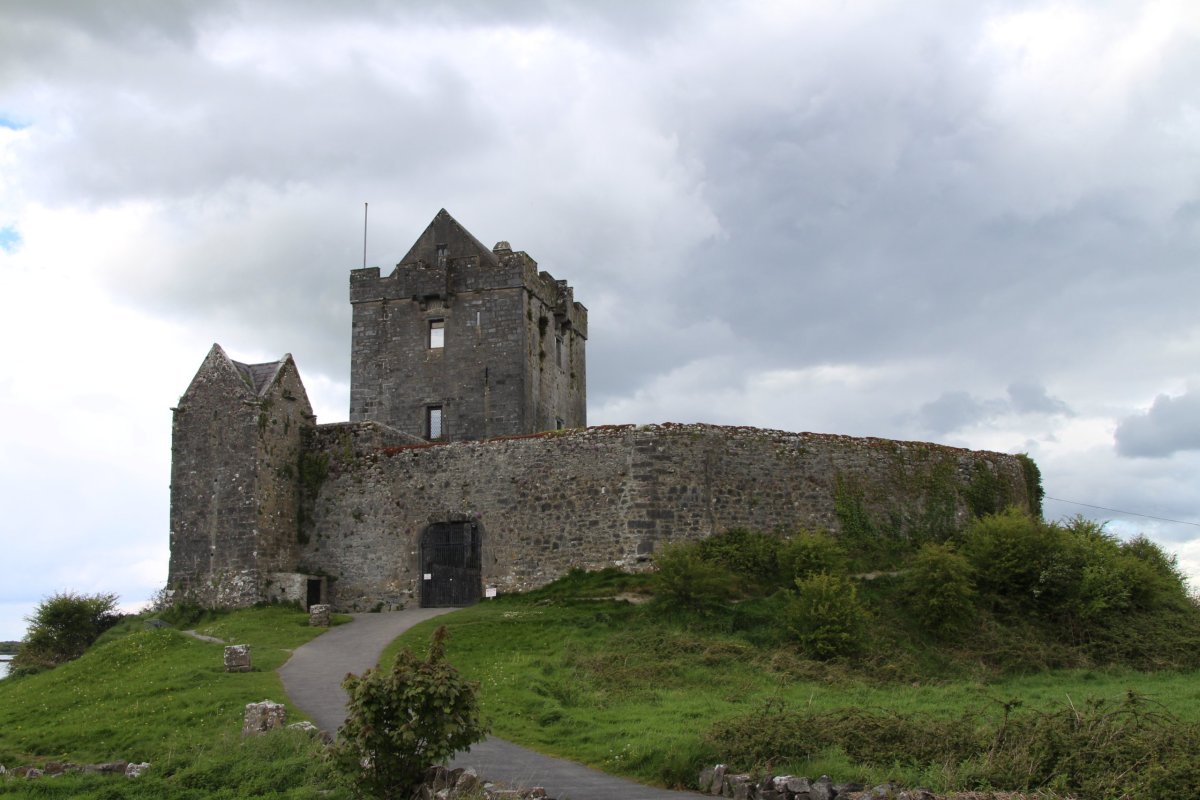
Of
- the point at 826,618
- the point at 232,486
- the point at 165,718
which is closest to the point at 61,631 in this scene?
the point at 232,486

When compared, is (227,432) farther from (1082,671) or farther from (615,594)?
(1082,671)

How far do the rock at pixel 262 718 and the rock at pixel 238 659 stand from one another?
4956mm

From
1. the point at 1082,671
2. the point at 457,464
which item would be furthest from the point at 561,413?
the point at 1082,671

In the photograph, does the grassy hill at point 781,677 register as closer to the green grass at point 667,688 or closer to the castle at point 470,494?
the green grass at point 667,688

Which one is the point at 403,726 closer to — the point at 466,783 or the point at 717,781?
the point at 466,783

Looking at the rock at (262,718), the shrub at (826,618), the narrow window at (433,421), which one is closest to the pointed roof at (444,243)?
the narrow window at (433,421)

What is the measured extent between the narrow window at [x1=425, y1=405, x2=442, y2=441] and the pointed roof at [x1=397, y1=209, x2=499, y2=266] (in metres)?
5.52

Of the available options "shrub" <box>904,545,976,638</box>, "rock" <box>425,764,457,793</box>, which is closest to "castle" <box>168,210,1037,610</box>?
"shrub" <box>904,545,976,638</box>

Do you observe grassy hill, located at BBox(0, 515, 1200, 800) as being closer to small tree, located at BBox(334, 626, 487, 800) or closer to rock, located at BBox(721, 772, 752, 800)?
rock, located at BBox(721, 772, 752, 800)

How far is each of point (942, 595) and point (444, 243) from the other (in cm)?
2325

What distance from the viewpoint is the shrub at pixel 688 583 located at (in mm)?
25234

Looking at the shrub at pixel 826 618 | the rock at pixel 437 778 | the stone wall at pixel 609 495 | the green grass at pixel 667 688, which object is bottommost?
the rock at pixel 437 778

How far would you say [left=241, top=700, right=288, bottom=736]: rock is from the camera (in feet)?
53.3

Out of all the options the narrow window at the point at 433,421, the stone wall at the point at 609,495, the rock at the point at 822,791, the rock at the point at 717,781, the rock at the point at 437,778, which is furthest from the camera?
the narrow window at the point at 433,421
